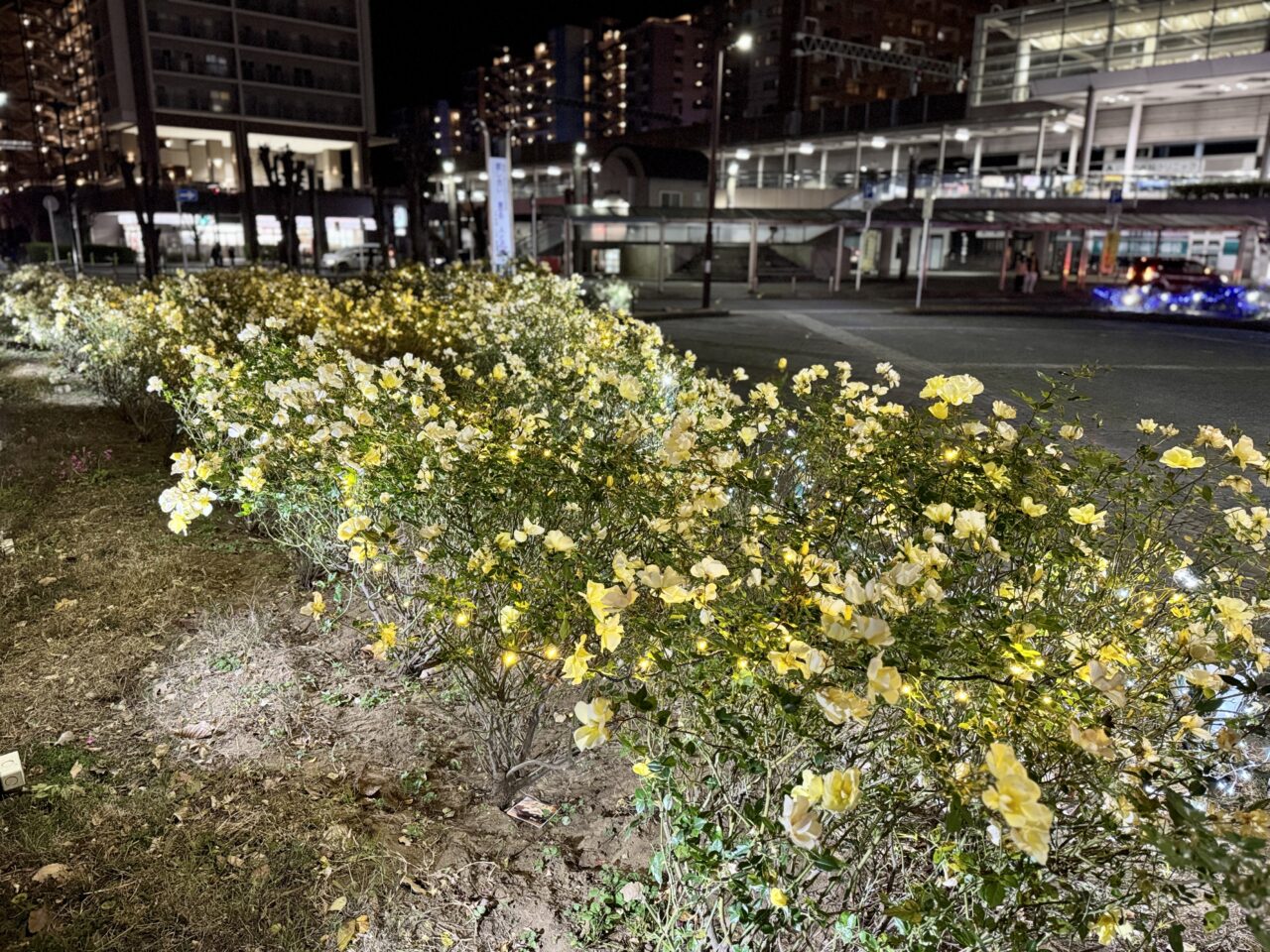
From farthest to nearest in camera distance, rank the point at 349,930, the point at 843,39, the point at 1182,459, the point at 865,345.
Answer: the point at 843,39 < the point at 865,345 < the point at 349,930 < the point at 1182,459

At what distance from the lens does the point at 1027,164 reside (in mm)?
50281

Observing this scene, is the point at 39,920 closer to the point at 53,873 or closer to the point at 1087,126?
the point at 53,873

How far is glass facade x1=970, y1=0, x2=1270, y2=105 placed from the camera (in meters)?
38.1

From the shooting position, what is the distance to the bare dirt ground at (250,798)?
2758mm

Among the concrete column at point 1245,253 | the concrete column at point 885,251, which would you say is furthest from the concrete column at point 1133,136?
the concrete column at point 885,251

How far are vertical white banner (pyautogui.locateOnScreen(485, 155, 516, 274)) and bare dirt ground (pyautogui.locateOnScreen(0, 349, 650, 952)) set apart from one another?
17.2 m

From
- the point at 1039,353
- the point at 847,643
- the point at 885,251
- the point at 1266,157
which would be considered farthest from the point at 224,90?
the point at 847,643

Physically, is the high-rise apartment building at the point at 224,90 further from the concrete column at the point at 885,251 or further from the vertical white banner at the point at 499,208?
the vertical white banner at the point at 499,208

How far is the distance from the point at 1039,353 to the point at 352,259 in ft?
132

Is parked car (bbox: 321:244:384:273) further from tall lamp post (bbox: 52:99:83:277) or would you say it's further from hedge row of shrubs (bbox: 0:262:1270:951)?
hedge row of shrubs (bbox: 0:262:1270:951)

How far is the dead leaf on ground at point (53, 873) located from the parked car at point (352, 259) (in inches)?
1613

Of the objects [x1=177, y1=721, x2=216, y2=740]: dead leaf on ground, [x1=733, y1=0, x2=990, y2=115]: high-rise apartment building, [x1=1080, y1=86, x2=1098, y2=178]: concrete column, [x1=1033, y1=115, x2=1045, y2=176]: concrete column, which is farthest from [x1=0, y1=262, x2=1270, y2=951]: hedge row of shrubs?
[x1=733, y1=0, x2=990, y2=115]: high-rise apartment building

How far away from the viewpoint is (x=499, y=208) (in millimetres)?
21406

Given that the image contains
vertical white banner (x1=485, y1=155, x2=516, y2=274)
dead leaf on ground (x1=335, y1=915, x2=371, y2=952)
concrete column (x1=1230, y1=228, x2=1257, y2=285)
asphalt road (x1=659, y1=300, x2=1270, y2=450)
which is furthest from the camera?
concrete column (x1=1230, y1=228, x2=1257, y2=285)
